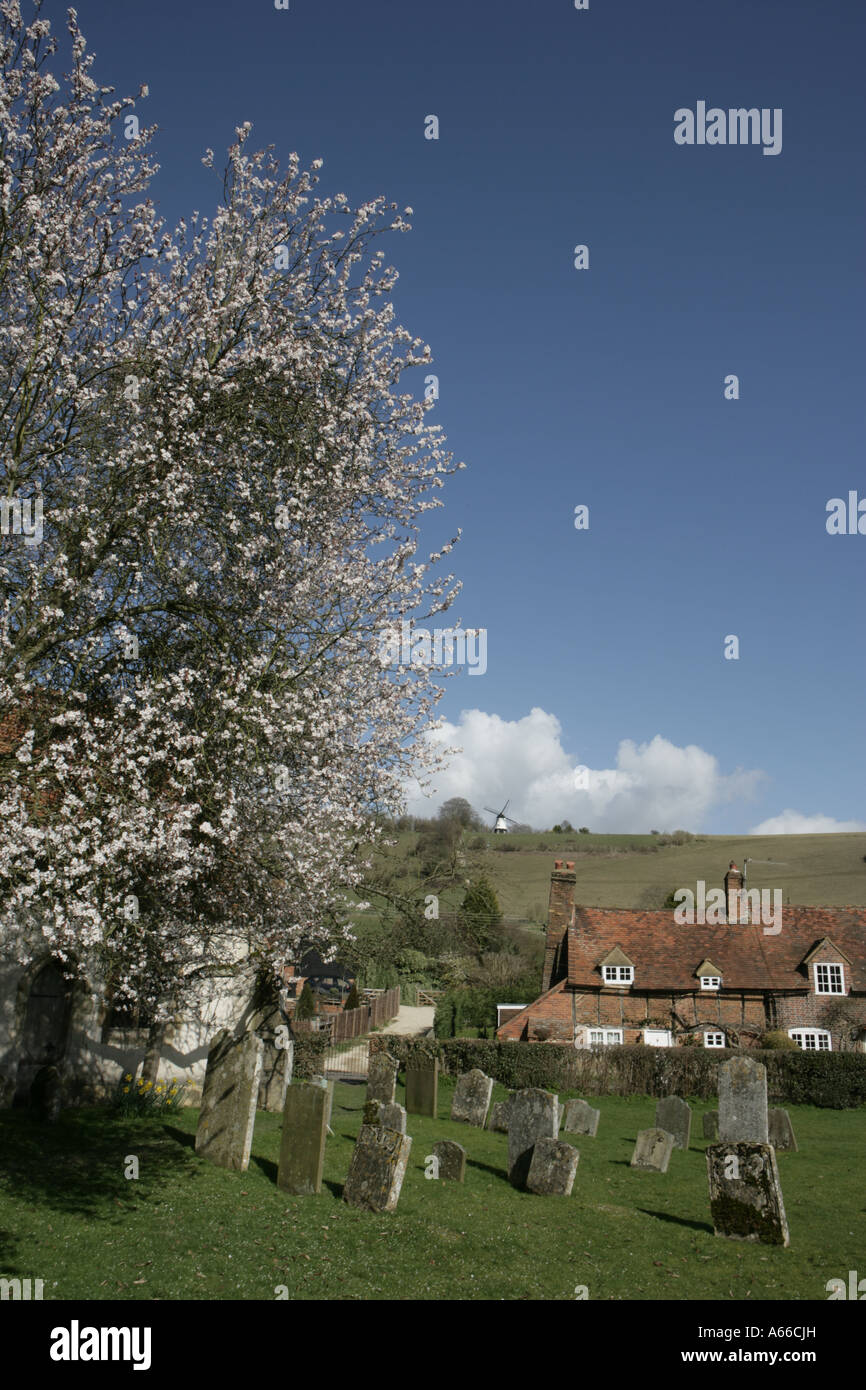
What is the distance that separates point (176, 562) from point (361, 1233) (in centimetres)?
878

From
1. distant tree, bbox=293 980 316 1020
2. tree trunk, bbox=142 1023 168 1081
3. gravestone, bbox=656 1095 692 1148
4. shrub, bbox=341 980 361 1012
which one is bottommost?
shrub, bbox=341 980 361 1012

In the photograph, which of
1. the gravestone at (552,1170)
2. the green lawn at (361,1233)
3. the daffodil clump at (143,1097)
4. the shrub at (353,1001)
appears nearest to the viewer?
the green lawn at (361,1233)

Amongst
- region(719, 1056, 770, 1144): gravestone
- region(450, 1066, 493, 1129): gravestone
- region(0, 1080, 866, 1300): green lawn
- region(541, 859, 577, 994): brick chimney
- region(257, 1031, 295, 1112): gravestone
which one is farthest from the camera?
region(541, 859, 577, 994): brick chimney

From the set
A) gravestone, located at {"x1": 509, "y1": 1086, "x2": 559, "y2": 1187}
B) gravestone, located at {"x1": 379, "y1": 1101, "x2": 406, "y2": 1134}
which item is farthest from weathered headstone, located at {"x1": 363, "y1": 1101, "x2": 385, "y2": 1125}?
gravestone, located at {"x1": 509, "y1": 1086, "x2": 559, "y2": 1187}

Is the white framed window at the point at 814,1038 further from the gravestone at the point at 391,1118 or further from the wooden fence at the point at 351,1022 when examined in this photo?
the gravestone at the point at 391,1118

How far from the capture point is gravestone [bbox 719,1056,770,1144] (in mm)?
15797

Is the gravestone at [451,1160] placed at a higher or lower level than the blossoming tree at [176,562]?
lower

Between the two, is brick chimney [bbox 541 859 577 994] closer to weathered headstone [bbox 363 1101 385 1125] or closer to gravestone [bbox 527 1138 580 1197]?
gravestone [bbox 527 1138 580 1197]

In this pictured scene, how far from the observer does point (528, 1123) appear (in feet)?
51.5

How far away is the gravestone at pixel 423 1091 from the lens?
911 inches

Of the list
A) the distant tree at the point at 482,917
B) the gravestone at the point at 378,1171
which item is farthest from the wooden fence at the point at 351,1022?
the gravestone at the point at 378,1171

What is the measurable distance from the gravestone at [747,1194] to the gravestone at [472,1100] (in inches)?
424

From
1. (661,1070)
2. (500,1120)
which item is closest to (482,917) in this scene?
(661,1070)

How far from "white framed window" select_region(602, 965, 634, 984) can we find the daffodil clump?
21.7 metres
